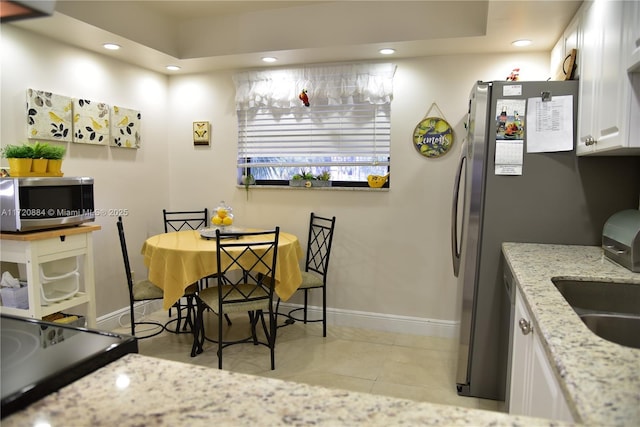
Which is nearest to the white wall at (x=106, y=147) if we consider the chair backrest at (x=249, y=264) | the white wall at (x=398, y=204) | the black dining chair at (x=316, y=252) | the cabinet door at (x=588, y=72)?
the white wall at (x=398, y=204)

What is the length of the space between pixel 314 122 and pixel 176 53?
4.15 ft

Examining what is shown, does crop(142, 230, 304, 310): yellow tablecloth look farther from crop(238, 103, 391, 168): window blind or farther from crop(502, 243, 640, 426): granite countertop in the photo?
crop(502, 243, 640, 426): granite countertop

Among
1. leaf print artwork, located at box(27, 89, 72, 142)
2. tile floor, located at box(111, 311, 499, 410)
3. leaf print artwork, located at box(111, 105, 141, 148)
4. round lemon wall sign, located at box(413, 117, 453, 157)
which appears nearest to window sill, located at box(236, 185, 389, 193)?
round lemon wall sign, located at box(413, 117, 453, 157)

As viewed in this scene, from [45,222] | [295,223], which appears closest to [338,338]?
[295,223]

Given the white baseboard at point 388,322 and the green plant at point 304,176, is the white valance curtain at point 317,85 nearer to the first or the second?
the green plant at point 304,176

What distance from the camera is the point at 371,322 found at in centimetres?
356

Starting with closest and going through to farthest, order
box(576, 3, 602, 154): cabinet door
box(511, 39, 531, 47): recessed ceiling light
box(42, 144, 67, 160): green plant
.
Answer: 1. box(576, 3, 602, 154): cabinet door
2. box(42, 144, 67, 160): green plant
3. box(511, 39, 531, 47): recessed ceiling light

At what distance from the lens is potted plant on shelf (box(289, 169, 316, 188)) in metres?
3.61

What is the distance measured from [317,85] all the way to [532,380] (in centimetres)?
279

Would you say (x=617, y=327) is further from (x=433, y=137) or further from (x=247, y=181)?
(x=247, y=181)

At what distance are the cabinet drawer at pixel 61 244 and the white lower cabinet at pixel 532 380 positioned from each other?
2.48 meters

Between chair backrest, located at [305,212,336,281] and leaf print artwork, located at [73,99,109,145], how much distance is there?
5.76 ft

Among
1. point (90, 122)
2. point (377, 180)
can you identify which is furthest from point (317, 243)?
point (90, 122)

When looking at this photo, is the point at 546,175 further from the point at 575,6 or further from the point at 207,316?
the point at 207,316
